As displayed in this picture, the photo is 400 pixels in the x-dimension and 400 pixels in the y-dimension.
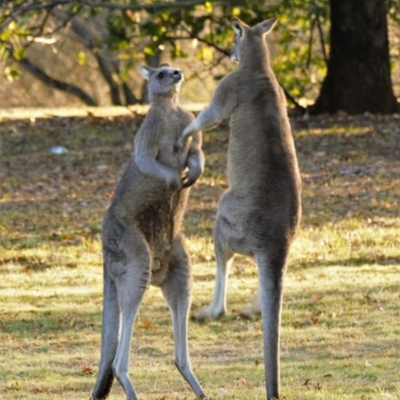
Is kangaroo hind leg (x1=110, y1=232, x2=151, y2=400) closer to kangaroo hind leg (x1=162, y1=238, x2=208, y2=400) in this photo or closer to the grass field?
kangaroo hind leg (x1=162, y1=238, x2=208, y2=400)

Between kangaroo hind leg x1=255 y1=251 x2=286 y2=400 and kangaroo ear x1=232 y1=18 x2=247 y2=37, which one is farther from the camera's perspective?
kangaroo ear x1=232 y1=18 x2=247 y2=37

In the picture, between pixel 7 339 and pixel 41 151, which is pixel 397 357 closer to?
pixel 7 339

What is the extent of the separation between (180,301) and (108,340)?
0.46 m

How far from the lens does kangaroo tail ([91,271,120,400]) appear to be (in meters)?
6.90

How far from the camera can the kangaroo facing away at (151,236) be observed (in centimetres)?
678

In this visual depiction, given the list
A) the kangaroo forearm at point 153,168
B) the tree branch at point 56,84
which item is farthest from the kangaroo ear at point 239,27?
the tree branch at point 56,84

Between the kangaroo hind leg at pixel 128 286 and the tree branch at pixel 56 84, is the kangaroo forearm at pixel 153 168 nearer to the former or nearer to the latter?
the kangaroo hind leg at pixel 128 286

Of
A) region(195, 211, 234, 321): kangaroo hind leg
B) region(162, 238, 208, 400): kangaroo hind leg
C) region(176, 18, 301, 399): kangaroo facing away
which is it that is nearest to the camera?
region(176, 18, 301, 399): kangaroo facing away

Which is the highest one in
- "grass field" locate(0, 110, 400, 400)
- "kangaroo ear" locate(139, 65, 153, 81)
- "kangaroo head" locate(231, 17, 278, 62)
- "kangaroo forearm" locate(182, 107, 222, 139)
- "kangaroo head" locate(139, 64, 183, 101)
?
"kangaroo head" locate(231, 17, 278, 62)

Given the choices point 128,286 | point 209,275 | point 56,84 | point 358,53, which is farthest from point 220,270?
point 56,84

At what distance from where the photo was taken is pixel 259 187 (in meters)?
6.88

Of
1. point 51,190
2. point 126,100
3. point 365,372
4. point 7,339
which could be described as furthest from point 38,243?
point 126,100

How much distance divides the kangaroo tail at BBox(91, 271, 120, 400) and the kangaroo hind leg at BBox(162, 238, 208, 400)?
301 millimetres

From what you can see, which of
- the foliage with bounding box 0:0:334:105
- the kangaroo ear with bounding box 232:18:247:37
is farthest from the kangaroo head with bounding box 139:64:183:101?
the foliage with bounding box 0:0:334:105
